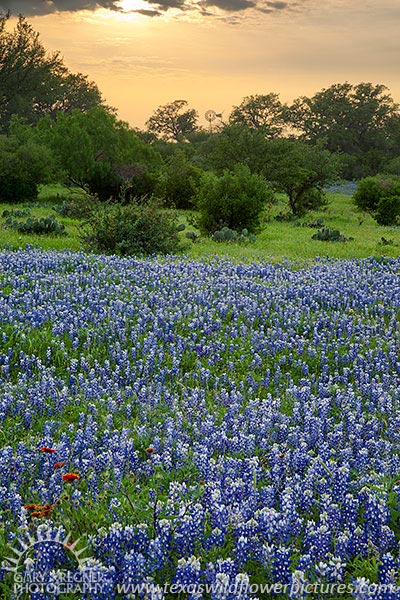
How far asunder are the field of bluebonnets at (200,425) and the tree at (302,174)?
2096cm

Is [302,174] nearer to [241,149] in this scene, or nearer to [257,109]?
[241,149]

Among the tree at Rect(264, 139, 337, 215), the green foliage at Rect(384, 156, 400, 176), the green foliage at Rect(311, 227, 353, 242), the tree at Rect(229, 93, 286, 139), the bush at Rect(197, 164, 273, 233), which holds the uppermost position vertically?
the tree at Rect(229, 93, 286, 139)

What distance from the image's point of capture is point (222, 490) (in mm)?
3912

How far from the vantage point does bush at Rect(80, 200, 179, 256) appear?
51.0 feet

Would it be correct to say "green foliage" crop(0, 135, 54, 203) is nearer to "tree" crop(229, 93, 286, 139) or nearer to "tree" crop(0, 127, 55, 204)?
"tree" crop(0, 127, 55, 204)

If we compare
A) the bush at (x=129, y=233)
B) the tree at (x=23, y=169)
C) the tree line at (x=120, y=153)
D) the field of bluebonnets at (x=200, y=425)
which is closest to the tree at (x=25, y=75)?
the tree line at (x=120, y=153)

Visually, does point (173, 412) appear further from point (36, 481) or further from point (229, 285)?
point (229, 285)

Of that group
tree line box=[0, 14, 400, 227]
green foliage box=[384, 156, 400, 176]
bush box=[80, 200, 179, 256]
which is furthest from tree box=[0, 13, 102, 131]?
bush box=[80, 200, 179, 256]

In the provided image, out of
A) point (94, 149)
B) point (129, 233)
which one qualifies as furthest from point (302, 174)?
point (129, 233)

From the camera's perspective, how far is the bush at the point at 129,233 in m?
15.5

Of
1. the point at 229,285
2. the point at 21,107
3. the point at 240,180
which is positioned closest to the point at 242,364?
the point at 229,285

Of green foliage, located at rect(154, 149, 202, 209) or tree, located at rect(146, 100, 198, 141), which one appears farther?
tree, located at rect(146, 100, 198, 141)

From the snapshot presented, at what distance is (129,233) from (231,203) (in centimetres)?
679

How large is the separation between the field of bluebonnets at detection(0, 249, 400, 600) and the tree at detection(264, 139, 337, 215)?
21.0m
